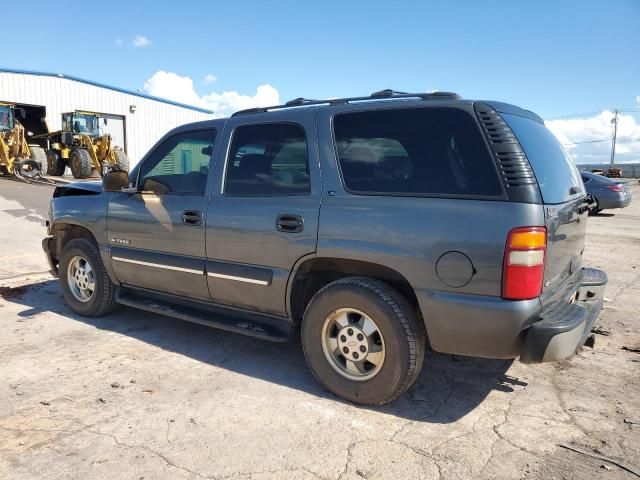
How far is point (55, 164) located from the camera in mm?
22344

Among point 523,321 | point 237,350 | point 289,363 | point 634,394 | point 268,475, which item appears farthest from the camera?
point 237,350

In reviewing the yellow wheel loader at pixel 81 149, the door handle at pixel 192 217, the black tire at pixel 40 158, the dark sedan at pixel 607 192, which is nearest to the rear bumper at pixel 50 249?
the door handle at pixel 192 217

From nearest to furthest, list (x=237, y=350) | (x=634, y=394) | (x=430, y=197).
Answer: (x=430, y=197) → (x=634, y=394) → (x=237, y=350)

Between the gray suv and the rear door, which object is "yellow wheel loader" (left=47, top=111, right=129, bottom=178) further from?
the rear door

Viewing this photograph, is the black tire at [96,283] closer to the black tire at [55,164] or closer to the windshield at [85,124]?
the windshield at [85,124]

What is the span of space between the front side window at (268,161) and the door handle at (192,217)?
12.0 inches

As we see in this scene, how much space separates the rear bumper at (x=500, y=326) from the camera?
8.86 ft

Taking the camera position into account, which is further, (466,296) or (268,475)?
(466,296)

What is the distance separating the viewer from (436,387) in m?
3.48

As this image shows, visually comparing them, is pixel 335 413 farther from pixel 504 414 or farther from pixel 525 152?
pixel 525 152

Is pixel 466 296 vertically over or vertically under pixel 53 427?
over

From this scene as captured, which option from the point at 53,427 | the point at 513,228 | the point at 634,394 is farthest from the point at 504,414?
the point at 53,427

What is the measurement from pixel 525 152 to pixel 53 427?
3195mm

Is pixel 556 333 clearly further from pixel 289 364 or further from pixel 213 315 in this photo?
pixel 213 315
